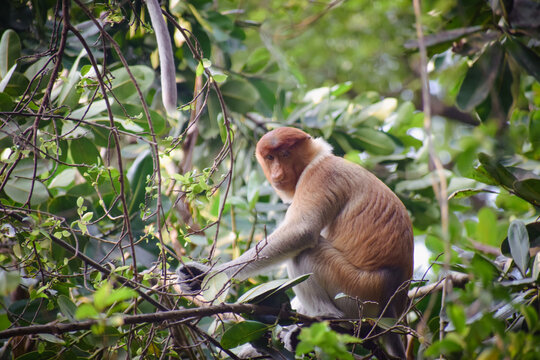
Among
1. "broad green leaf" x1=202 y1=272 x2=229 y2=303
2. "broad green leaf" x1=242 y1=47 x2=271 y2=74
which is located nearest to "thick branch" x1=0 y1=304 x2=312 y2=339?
"broad green leaf" x1=202 y1=272 x2=229 y2=303

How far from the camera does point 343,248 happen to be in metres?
3.01

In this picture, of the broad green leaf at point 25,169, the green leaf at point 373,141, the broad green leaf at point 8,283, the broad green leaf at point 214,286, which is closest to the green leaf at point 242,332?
the broad green leaf at point 214,286

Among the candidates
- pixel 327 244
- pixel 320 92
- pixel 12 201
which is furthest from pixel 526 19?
pixel 12 201

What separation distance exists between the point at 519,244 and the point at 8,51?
2.91 metres

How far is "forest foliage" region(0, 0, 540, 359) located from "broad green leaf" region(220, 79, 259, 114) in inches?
0.4

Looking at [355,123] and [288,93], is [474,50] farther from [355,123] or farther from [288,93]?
[288,93]

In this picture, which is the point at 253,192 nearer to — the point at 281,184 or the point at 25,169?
the point at 281,184

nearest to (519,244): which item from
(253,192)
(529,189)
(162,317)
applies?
(529,189)

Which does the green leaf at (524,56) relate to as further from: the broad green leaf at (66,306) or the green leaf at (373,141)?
the broad green leaf at (66,306)

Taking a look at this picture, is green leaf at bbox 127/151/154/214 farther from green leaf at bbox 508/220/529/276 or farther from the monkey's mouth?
green leaf at bbox 508/220/529/276

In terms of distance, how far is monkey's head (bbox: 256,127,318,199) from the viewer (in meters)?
3.32

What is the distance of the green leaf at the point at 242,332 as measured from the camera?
6.93ft

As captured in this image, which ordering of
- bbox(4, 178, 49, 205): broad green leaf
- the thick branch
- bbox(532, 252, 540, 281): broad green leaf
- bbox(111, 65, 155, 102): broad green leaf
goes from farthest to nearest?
bbox(111, 65, 155, 102): broad green leaf → bbox(4, 178, 49, 205): broad green leaf → bbox(532, 252, 540, 281): broad green leaf → the thick branch

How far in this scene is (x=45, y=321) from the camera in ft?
8.48
